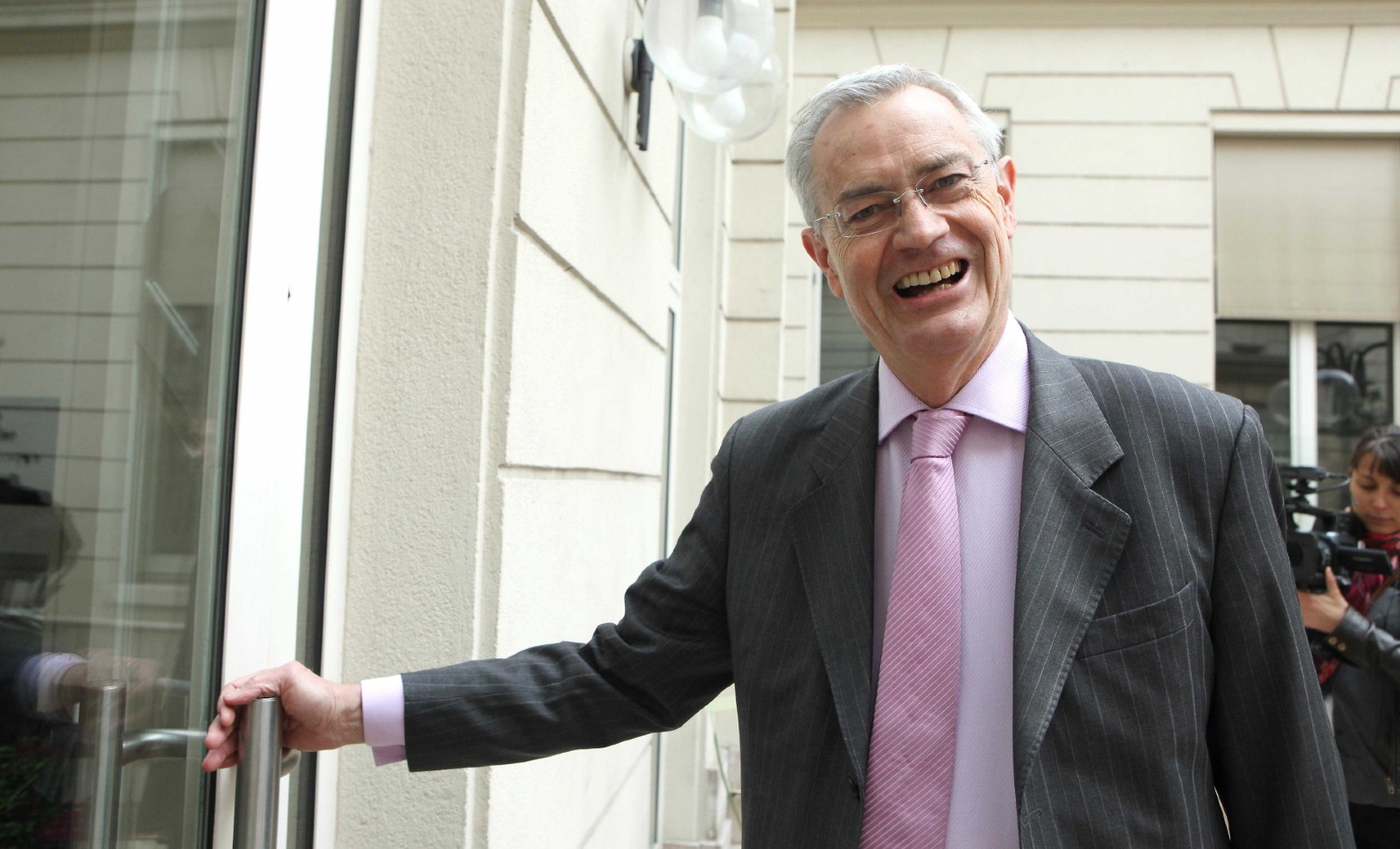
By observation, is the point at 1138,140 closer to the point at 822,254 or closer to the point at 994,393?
the point at 822,254

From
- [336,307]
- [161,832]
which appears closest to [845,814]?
[161,832]

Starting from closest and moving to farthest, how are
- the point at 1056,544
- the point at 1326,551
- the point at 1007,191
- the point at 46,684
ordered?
1. the point at 46,684
2. the point at 1056,544
3. the point at 1007,191
4. the point at 1326,551

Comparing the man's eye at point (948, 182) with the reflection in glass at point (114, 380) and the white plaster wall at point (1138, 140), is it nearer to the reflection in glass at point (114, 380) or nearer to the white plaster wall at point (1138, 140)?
the reflection in glass at point (114, 380)

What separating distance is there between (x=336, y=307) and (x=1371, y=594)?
9.76ft

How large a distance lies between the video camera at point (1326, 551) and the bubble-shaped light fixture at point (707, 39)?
1775 millimetres

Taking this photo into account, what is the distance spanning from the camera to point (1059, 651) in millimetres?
1177

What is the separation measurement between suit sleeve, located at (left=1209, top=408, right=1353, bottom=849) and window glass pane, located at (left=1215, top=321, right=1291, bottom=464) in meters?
6.00

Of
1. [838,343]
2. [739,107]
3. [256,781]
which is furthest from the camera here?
[838,343]

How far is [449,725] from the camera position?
1312mm

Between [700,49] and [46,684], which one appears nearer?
[46,684]

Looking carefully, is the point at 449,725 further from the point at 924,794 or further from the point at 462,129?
the point at 462,129

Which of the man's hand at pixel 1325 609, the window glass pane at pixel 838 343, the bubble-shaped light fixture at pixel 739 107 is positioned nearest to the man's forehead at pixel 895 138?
the bubble-shaped light fixture at pixel 739 107

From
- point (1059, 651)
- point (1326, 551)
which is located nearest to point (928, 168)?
point (1059, 651)

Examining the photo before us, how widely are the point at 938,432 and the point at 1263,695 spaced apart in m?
0.46
